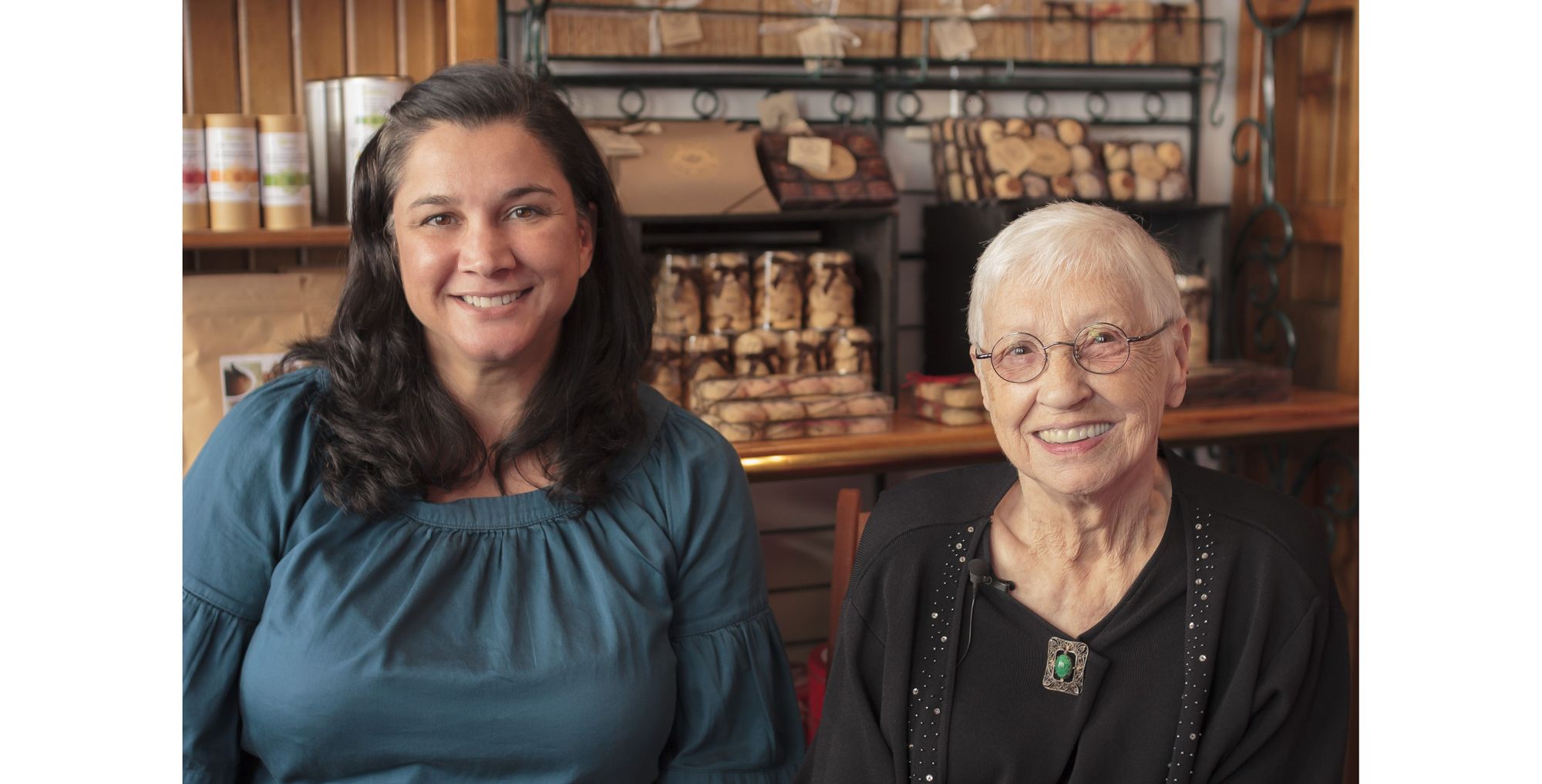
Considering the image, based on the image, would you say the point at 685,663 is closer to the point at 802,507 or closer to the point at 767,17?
the point at 802,507

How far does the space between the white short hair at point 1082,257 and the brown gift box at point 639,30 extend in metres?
1.61

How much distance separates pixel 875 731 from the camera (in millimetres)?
1434

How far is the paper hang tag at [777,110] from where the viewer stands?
2.92m

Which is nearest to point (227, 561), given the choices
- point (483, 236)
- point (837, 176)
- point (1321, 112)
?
point (483, 236)

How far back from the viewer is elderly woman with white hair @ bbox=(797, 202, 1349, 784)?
1.37 m

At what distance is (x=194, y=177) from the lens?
2.20 metres

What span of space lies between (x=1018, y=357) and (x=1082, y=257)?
4.9 inches

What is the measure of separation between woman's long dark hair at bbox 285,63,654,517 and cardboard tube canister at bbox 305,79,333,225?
67cm

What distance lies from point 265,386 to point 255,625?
1.01 feet

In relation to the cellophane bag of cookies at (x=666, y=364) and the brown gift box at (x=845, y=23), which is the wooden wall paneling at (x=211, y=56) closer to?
the cellophane bag of cookies at (x=666, y=364)

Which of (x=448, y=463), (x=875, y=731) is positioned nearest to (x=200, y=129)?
(x=448, y=463)

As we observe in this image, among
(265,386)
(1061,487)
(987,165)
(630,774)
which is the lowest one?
(630,774)

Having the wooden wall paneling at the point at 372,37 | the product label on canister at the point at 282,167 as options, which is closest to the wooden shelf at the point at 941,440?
the product label on canister at the point at 282,167

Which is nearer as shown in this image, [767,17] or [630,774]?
[630,774]
